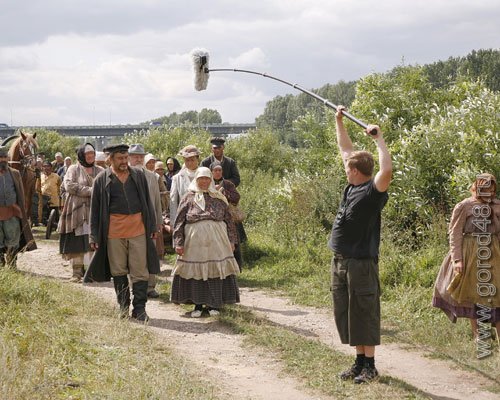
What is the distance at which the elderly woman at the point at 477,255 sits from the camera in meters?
7.34

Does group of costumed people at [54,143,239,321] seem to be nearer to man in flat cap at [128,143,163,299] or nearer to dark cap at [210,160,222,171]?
man in flat cap at [128,143,163,299]

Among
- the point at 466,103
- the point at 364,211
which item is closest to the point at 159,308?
the point at 364,211

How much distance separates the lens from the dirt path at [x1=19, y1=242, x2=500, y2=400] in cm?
605

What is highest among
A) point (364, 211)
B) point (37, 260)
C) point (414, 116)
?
point (414, 116)

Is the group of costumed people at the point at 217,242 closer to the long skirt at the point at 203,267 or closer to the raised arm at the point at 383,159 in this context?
the long skirt at the point at 203,267

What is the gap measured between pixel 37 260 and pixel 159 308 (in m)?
4.87

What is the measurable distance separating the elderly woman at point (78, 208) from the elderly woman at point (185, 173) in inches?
49.3

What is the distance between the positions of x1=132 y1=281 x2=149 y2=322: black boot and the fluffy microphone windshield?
8.15 ft

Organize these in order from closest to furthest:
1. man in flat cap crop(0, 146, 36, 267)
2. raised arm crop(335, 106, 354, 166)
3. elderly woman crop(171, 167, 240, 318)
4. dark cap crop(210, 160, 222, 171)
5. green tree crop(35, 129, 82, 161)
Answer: raised arm crop(335, 106, 354, 166), elderly woman crop(171, 167, 240, 318), man in flat cap crop(0, 146, 36, 267), dark cap crop(210, 160, 222, 171), green tree crop(35, 129, 82, 161)

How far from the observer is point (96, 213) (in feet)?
27.3

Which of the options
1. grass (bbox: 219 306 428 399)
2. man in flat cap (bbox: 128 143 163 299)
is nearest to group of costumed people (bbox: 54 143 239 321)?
grass (bbox: 219 306 428 399)

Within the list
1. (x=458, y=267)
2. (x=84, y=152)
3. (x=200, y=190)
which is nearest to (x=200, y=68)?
(x=200, y=190)

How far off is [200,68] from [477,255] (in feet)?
12.9

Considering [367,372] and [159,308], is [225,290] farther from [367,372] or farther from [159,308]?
[367,372]
